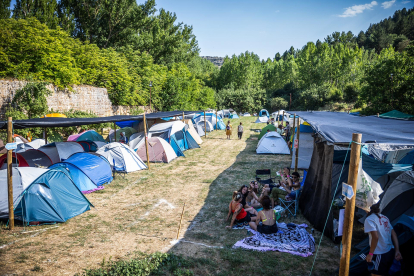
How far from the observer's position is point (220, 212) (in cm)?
727

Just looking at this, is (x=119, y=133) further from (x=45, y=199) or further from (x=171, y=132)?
(x=45, y=199)

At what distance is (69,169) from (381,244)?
329 inches

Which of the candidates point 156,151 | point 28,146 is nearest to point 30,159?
point 28,146

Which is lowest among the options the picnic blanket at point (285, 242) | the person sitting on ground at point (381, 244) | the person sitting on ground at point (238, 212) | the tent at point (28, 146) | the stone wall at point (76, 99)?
the picnic blanket at point (285, 242)

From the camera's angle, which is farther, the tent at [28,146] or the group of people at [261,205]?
the tent at [28,146]

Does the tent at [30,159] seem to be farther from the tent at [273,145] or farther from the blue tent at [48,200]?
the tent at [273,145]

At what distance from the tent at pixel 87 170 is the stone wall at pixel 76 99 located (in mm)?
10137

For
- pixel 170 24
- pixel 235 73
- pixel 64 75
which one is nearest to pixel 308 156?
pixel 64 75

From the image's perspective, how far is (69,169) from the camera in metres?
8.40

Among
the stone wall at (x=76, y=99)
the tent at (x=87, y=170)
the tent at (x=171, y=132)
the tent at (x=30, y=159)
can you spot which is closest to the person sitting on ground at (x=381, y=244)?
the tent at (x=87, y=170)

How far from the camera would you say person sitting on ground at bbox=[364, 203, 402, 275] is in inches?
149

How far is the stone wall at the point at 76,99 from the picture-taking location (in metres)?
15.5

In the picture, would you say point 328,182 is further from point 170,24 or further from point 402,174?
point 170,24

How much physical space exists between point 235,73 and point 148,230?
2098 inches
